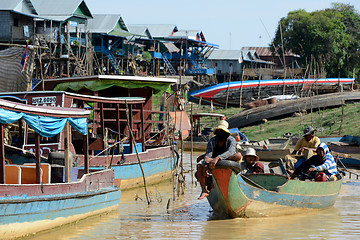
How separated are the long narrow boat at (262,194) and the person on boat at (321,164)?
0.27 m

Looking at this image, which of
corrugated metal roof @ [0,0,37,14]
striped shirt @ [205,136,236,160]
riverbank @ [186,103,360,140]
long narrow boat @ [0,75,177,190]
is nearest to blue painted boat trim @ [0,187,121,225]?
long narrow boat @ [0,75,177,190]

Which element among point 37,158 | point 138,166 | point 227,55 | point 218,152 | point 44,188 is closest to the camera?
point 44,188

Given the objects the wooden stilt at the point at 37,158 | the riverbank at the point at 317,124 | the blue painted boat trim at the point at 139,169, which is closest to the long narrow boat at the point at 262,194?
the blue painted boat trim at the point at 139,169

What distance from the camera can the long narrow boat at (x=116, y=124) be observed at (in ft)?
42.5

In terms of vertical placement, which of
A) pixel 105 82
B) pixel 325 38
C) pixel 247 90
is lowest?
pixel 247 90

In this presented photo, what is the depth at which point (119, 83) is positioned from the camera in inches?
671

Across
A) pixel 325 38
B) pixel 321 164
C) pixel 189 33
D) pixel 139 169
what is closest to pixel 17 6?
pixel 139 169

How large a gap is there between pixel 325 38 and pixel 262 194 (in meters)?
41.2

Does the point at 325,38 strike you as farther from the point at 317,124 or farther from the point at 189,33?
the point at 317,124

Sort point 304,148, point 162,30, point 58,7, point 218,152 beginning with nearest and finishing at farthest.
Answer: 1. point 218,152
2. point 304,148
3. point 58,7
4. point 162,30

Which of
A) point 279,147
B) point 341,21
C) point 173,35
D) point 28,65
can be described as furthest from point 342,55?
point 28,65

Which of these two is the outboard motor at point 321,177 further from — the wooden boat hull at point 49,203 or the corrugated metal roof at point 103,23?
the corrugated metal roof at point 103,23

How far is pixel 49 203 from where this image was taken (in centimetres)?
904

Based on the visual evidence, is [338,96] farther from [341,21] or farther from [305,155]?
[341,21]
